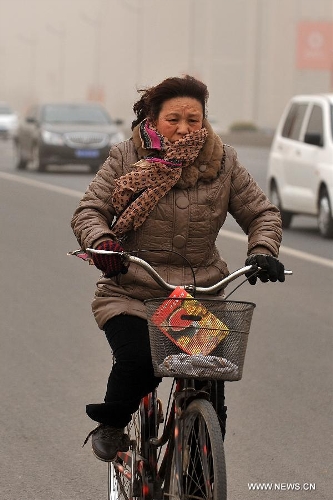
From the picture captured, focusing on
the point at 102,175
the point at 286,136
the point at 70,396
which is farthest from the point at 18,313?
the point at 286,136

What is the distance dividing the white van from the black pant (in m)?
13.0

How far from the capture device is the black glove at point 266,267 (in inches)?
180

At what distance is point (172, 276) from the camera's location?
4.85 metres

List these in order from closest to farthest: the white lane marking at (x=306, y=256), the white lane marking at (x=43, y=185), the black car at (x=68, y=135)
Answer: the white lane marking at (x=306, y=256)
the white lane marking at (x=43, y=185)
the black car at (x=68, y=135)

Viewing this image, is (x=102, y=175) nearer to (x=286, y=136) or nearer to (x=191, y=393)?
(x=191, y=393)

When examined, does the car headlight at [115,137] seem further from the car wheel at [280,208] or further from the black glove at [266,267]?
the black glove at [266,267]

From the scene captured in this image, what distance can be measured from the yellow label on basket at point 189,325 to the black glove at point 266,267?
0.29 m

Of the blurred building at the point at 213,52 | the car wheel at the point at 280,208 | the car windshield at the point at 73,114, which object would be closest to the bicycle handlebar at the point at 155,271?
the car wheel at the point at 280,208

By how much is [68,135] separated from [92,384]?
22.1 m

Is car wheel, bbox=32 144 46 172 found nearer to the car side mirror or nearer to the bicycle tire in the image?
the car side mirror

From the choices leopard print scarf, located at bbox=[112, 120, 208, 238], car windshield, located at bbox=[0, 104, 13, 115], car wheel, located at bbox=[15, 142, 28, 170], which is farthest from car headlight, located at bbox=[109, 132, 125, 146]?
car windshield, located at bbox=[0, 104, 13, 115]

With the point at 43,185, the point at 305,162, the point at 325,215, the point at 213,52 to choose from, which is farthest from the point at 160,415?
the point at 213,52

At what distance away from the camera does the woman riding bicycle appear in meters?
4.80

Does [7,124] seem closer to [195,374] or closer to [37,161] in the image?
[37,161]
